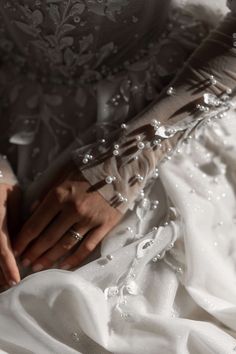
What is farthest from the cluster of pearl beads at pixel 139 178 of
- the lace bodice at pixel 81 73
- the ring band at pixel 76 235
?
the ring band at pixel 76 235

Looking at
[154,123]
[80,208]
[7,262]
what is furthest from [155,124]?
[7,262]

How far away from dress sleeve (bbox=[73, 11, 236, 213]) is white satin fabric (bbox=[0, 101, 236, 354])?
23mm

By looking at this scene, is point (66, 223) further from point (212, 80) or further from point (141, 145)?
point (212, 80)

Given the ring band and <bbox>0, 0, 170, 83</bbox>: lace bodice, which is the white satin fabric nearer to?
the ring band

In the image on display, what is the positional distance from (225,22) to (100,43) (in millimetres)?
164

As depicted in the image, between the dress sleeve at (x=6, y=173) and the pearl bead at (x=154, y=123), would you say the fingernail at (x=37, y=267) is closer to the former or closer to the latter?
the dress sleeve at (x=6, y=173)

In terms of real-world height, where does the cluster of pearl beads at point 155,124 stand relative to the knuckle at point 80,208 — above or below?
above

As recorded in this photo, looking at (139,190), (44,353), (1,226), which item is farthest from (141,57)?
(44,353)

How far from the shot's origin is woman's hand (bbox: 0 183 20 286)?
2.83 ft

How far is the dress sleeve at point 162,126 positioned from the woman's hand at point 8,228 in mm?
101

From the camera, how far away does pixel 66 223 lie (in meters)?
0.86

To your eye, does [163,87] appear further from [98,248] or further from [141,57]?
[98,248]

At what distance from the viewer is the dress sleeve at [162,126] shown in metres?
0.86

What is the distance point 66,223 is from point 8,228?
9 centimetres
